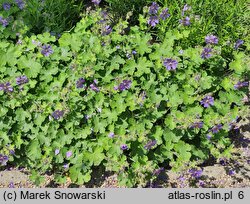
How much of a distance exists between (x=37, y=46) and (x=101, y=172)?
1.11 metres

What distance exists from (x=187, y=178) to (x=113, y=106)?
0.78 metres

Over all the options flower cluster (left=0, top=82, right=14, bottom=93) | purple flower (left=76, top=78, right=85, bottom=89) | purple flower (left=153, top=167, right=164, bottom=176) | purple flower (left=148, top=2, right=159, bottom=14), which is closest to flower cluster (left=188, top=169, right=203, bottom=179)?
purple flower (left=153, top=167, right=164, bottom=176)

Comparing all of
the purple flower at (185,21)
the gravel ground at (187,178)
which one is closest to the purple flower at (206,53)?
the purple flower at (185,21)

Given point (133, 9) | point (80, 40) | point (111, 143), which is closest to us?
point (111, 143)

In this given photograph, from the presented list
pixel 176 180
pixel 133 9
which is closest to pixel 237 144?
pixel 176 180

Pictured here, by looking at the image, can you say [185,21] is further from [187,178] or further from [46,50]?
[187,178]

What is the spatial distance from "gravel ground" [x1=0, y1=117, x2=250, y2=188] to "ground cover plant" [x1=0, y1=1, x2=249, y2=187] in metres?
0.08

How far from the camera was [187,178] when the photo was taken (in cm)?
364

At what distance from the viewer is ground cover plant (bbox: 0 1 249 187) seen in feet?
11.8

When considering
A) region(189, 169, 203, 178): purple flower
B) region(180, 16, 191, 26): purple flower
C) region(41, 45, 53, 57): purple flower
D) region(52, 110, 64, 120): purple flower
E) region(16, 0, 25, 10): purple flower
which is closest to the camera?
region(52, 110, 64, 120): purple flower

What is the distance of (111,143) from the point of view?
3592mm

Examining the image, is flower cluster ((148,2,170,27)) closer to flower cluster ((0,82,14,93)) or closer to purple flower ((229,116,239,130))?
purple flower ((229,116,239,130))

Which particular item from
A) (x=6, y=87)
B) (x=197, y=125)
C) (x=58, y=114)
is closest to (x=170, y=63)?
(x=197, y=125)

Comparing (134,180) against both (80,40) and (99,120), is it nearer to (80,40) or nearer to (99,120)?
(99,120)
